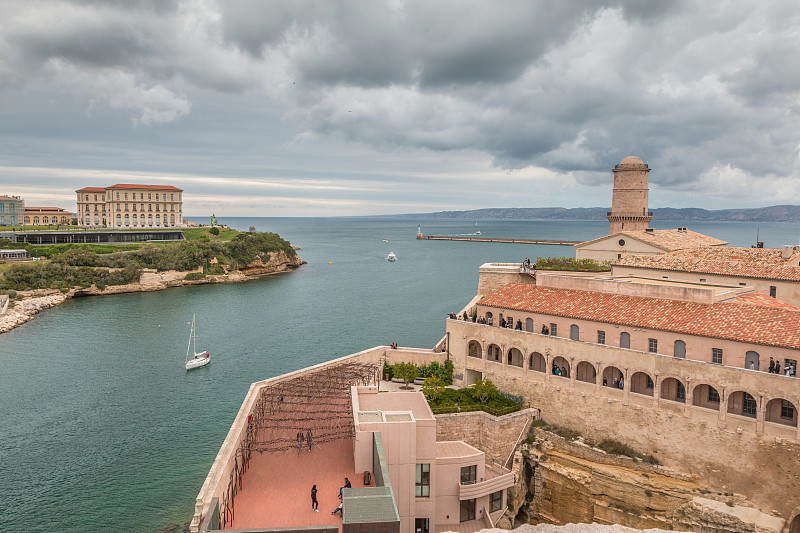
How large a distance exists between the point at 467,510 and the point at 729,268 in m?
21.7

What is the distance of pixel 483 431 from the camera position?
28.0 metres

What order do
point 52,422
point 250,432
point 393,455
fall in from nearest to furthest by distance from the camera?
1. point 393,455
2. point 250,432
3. point 52,422

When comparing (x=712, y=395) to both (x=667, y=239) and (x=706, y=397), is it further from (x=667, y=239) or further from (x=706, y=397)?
(x=667, y=239)

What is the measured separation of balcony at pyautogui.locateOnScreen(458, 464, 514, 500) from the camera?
2369cm

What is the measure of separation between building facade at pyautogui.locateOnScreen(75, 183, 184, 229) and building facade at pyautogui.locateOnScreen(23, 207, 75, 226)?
64.3ft

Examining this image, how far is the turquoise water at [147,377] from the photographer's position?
2625 centimetres

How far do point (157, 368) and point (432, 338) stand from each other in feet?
86.6

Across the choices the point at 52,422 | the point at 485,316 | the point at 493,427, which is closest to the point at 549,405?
the point at 493,427

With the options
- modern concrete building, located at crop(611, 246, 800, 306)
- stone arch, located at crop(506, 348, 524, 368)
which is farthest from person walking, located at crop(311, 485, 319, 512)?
modern concrete building, located at crop(611, 246, 800, 306)

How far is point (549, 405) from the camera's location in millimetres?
29766

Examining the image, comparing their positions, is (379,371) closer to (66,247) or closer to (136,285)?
(136,285)

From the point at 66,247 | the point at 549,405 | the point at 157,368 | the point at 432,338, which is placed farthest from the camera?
the point at 66,247

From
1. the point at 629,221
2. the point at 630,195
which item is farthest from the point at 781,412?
the point at 630,195

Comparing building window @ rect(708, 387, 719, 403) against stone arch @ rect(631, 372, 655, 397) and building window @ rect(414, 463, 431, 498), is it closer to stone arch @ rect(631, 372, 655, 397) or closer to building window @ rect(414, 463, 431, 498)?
stone arch @ rect(631, 372, 655, 397)
